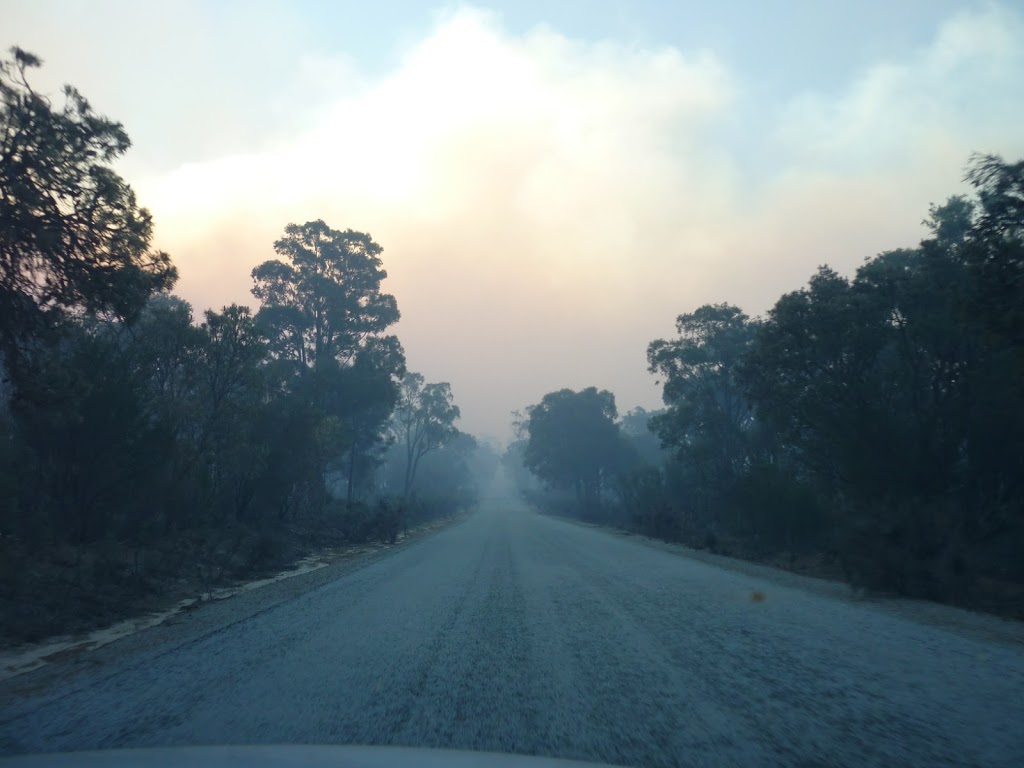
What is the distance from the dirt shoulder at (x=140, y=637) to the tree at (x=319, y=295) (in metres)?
30.0

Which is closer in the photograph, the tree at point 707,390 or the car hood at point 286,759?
the car hood at point 286,759

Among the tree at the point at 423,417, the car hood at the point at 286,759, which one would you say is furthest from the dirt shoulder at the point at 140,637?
the tree at the point at 423,417

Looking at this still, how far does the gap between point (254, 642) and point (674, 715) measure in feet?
17.3

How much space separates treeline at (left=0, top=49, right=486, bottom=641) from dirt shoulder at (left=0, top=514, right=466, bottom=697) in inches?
26.3

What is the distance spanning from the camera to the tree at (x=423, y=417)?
65875 mm

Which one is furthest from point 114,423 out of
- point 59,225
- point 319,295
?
point 319,295

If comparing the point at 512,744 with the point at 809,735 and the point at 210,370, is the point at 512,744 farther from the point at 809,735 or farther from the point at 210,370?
the point at 210,370

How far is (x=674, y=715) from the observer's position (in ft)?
17.7

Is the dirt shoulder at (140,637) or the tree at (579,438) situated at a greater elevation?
the tree at (579,438)

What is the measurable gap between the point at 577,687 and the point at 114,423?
47.0 ft

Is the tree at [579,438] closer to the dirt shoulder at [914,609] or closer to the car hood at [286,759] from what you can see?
the dirt shoulder at [914,609]

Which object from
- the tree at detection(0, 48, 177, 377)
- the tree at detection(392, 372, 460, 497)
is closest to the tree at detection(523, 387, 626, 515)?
the tree at detection(392, 372, 460, 497)

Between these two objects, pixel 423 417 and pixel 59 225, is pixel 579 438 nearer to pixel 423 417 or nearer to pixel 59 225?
pixel 423 417

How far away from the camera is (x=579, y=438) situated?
230 feet
